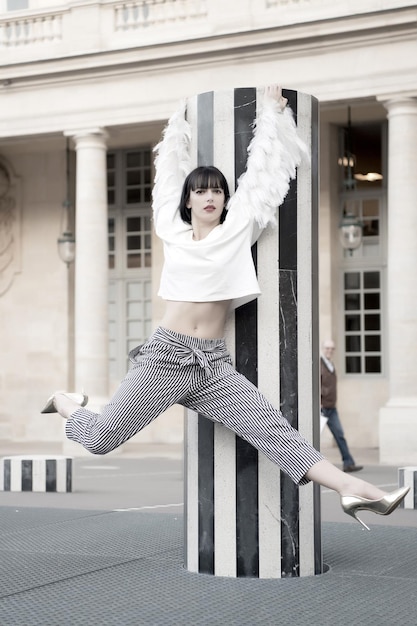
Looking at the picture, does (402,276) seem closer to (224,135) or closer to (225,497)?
(224,135)

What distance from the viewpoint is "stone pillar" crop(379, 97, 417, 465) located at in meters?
15.6

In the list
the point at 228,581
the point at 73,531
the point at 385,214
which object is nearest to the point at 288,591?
the point at 228,581

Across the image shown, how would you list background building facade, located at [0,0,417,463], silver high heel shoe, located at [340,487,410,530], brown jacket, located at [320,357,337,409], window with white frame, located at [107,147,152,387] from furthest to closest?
window with white frame, located at [107,147,152,387]
background building facade, located at [0,0,417,463]
brown jacket, located at [320,357,337,409]
silver high heel shoe, located at [340,487,410,530]

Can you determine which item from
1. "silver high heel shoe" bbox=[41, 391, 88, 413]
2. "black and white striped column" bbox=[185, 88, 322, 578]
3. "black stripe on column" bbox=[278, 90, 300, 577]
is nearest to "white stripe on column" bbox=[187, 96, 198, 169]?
"black and white striped column" bbox=[185, 88, 322, 578]

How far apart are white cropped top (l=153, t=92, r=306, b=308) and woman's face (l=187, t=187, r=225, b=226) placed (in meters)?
0.05

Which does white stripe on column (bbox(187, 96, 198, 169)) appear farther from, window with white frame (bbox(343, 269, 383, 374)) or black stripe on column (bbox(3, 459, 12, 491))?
window with white frame (bbox(343, 269, 383, 374))

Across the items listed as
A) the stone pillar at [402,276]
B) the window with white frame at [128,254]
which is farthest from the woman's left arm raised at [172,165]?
the window with white frame at [128,254]

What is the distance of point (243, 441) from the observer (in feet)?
18.1

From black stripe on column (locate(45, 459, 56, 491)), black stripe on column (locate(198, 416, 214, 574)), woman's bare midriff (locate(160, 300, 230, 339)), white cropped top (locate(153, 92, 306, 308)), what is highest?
white cropped top (locate(153, 92, 306, 308))

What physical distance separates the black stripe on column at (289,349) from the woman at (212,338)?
15 centimetres

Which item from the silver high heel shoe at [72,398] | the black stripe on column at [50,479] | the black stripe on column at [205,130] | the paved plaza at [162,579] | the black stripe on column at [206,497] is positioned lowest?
the black stripe on column at [50,479]

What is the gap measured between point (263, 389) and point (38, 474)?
5.87m

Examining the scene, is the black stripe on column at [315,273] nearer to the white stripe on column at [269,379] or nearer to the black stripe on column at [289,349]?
the black stripe on column at [289,349]

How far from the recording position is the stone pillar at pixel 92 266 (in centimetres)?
1795
